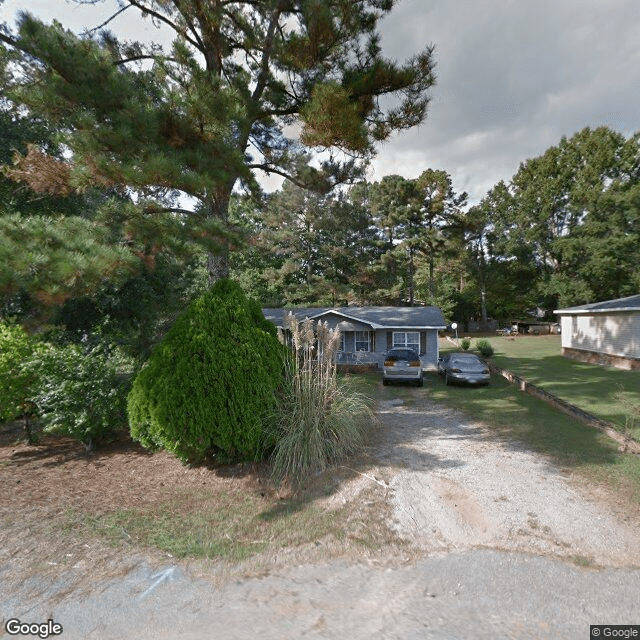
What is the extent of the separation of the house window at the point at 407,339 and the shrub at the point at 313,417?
1185 cm

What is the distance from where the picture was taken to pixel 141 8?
251 inches

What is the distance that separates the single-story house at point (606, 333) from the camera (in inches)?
607

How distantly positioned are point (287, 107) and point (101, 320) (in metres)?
7.00

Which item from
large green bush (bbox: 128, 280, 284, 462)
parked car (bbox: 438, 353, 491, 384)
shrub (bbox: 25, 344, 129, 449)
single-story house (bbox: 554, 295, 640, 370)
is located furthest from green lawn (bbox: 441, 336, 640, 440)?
shrub (bbox: 25, 344, 129, 449)

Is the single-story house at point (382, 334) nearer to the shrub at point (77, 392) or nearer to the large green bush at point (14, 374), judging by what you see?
the shrub at point (77, 392)

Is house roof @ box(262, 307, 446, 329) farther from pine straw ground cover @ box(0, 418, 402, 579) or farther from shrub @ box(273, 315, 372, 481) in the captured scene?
pine straw ground cover @ box(0, 418, 402, 579)

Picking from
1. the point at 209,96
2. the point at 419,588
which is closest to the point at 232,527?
the point at 419,588

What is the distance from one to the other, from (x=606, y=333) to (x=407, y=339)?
32.4 feet

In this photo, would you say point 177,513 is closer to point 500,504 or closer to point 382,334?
point 500,504

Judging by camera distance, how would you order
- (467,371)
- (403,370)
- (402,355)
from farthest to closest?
(402,355), (403,370), (467,371)

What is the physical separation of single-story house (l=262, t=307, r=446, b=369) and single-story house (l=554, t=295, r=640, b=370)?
791cm

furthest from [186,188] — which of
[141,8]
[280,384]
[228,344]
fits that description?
[141,8]

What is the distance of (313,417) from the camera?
5.02 metres

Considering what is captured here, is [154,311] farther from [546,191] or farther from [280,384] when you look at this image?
[546,191]
